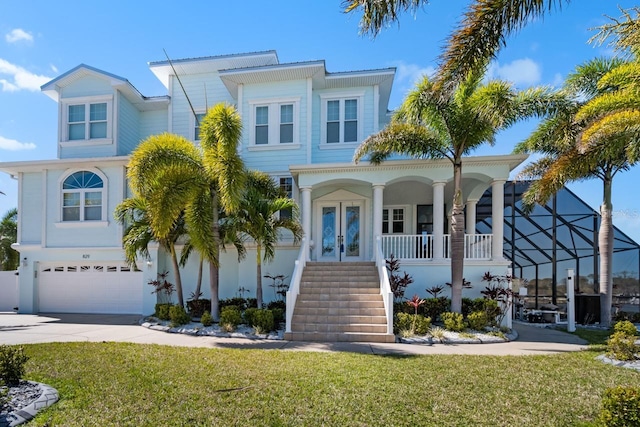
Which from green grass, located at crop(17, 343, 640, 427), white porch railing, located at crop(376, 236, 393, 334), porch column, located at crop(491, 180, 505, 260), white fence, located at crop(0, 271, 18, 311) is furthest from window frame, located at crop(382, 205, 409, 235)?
white fence, located at crop(0, 271, 18, 311)

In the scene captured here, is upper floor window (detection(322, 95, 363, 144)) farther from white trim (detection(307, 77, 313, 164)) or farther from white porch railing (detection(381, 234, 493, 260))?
white porch railing (detection(381, 234, 493, 260))

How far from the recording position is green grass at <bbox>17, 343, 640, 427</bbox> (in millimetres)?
4430

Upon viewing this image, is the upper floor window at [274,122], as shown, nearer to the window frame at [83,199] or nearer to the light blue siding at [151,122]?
the light blue siding at [151,122]

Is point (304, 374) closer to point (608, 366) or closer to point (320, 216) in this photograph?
point (608, 366)

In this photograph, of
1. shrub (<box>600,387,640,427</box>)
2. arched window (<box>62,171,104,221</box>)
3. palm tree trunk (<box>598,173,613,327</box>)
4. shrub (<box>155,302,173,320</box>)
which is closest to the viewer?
shrub (<box>600,387,640,427</box>)

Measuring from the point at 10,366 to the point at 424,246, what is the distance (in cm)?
1056

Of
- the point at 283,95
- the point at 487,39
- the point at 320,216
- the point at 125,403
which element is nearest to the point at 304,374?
the point at 125,403

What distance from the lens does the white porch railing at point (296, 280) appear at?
9.74 metres

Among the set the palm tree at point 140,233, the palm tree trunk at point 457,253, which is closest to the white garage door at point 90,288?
the palm tree at point 140,233

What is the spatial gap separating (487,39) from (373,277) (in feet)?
24.3

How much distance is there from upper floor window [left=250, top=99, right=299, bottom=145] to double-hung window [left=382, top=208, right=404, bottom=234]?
4972 millimetres

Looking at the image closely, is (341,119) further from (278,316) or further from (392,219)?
(278,316)

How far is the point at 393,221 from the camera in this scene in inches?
610

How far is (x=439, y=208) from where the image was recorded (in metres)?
11.9
